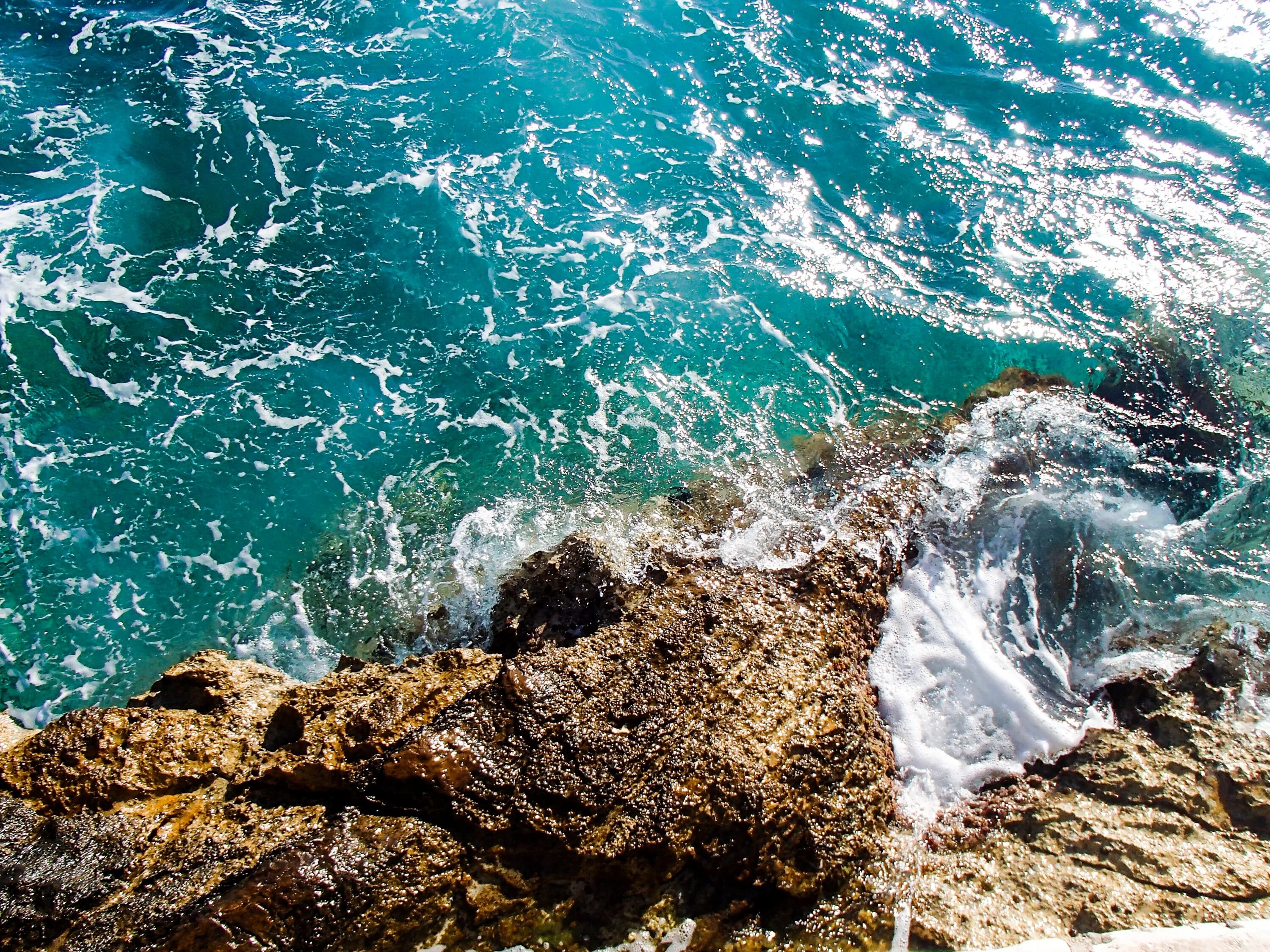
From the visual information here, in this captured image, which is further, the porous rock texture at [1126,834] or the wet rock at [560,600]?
the wet rock at [560,600]

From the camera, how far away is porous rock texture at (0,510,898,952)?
14.0ft

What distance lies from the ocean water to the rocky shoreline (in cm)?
106

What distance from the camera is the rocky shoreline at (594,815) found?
436 cm

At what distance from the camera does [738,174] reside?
12508 millimetres

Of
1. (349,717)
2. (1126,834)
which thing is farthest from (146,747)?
(1126,834)

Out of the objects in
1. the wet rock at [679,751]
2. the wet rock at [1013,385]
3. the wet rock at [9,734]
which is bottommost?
the wet rock at [9,734]

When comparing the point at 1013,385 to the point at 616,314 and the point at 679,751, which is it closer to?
the point at 616,314

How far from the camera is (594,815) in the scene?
191 inches

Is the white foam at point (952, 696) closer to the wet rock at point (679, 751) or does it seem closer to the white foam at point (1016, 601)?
the white foam at point (1016, 601)

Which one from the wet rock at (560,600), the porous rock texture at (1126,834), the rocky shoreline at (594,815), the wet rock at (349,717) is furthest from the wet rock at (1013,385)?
the wet rock at (349,717)

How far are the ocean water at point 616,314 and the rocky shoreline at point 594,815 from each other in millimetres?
1060

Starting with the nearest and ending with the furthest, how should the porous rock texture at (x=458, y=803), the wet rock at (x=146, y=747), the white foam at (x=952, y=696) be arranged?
the porous rock texture at (x=458, y=803)
the wet rock at (x=146, y=747)
the white foam at (x=952, y=696)

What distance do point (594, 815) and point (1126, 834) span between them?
444cm

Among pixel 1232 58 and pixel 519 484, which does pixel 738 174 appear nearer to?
pixel 519 484
